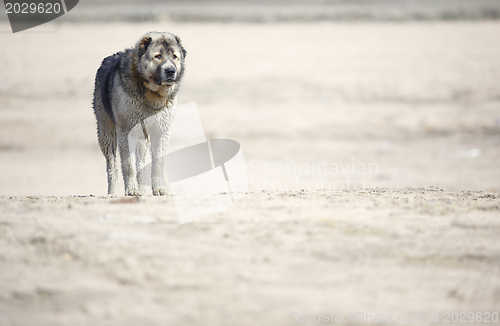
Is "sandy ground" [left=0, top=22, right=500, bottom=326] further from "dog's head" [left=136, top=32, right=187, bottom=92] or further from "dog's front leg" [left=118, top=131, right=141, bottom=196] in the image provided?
"dog's head" [left=136, top=32, right=187, bottom=92]

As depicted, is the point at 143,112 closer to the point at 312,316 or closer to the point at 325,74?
the point at 312,316

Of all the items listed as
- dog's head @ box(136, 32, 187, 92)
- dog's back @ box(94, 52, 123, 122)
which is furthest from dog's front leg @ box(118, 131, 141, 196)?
dog's head @ box(136, 32, 187, 92)

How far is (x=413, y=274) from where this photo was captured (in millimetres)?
3730

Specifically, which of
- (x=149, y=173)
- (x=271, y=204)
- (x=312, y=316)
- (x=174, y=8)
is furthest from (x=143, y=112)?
(x=174, y=8)

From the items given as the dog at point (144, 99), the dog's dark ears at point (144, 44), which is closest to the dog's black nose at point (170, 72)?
the dog at point (144, 99)

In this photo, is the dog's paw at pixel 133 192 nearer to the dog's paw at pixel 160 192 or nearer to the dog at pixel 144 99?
the dog at pixel 144 99

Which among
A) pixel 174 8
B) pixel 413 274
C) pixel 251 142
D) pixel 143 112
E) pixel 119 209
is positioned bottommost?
pixel 251 142

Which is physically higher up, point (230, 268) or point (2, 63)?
point (2, 63)

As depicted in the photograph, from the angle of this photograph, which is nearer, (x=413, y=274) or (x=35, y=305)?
(x=35, y=305)

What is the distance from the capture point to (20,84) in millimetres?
16984

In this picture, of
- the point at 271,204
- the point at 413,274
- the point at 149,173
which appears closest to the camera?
the point at 413,274

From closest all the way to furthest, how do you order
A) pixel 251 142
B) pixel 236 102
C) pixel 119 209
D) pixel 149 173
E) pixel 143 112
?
1. pixel 119 209
2. pixel 143 112
3. pixel 149 173
4. pixel 251 142
5. pixel 236 102

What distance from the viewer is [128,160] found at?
6141 millimetres

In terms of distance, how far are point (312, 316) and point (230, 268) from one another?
76 centimetres
